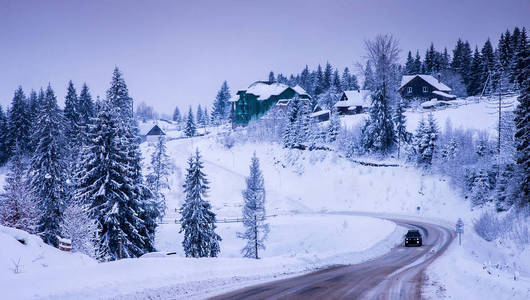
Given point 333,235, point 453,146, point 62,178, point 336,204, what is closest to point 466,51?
point 453,146

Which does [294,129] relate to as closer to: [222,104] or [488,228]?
[488,228]

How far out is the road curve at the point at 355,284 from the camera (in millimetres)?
11641

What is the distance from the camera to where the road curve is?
11641mm

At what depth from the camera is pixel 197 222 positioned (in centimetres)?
3481

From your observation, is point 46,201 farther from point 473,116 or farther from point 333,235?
point 473,116

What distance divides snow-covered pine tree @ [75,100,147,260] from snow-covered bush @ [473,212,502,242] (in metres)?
28.6

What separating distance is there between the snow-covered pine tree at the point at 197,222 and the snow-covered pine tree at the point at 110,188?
14.4ft

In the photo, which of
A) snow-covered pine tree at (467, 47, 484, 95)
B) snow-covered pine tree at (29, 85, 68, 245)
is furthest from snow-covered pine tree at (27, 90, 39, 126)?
snow-covered pine tree at (467, 47, 484, 95)

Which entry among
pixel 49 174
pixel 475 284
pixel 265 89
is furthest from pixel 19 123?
pixel 475 284

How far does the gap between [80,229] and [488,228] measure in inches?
1352

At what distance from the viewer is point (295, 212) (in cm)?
5419

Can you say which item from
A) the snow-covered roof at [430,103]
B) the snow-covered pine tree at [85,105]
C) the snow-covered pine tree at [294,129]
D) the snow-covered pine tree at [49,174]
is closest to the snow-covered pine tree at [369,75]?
the snow-covered pine tree at [294,129]

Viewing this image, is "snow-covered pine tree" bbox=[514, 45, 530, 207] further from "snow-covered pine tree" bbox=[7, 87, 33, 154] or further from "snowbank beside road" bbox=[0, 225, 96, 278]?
"snow-covered pine tree" bbox=[7, 87, 33, 154]

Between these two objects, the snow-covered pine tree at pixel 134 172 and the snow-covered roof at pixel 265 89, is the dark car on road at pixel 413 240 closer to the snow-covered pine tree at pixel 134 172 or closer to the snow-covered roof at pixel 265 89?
the snow-covered pine tree at pixel 134 172
